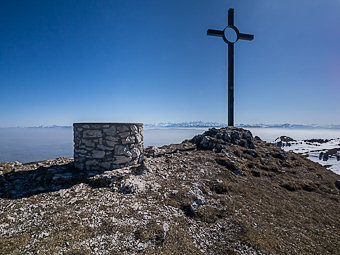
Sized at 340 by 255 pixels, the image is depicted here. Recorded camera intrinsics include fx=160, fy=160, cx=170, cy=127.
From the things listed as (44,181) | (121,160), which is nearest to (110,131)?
(121,160)

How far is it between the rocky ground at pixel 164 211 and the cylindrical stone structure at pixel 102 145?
63 centimetres

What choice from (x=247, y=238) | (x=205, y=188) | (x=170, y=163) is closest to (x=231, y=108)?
(x=170, y=163)

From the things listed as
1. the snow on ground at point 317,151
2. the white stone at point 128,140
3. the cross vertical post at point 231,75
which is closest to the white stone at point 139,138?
the white stone at point 128,140

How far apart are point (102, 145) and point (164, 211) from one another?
4643 millimetres

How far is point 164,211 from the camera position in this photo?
548cm

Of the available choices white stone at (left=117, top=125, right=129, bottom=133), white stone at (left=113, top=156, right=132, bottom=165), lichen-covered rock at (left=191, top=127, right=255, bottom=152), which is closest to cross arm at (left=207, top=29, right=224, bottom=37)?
lichen-covered rock at (left=191, top=127, right=255, bottom=152)

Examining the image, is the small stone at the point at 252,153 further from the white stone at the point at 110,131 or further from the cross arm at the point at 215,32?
the cross arm at the point at 215,32

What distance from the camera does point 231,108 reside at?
658 inches

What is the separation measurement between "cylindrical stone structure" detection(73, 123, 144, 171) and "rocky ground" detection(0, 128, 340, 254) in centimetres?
63

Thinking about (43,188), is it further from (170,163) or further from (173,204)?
(170,163)

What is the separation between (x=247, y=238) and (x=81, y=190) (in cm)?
619

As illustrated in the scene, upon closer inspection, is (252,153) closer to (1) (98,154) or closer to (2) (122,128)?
(2) (122,128)

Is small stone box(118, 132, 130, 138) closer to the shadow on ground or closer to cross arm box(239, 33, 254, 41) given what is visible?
the shadow on ground

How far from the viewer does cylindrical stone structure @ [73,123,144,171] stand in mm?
8156
